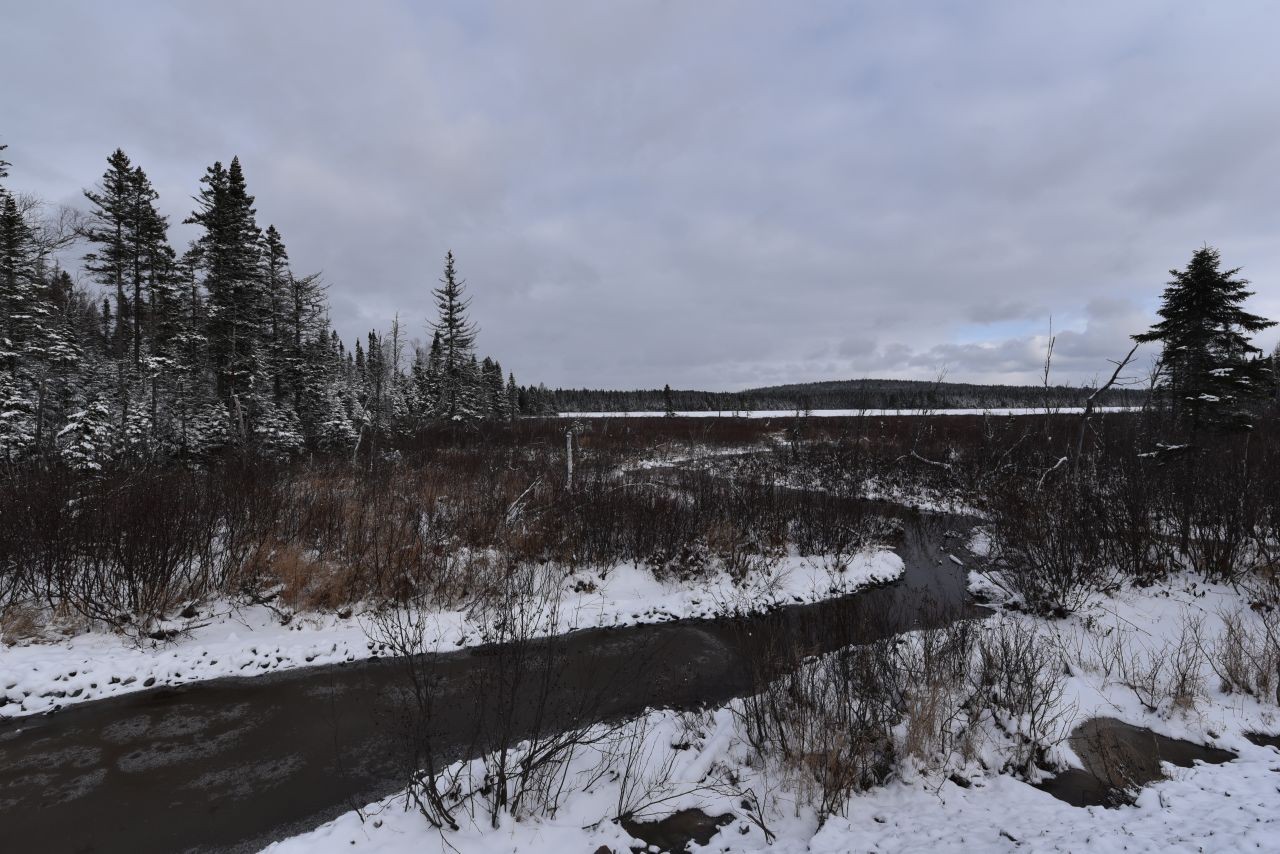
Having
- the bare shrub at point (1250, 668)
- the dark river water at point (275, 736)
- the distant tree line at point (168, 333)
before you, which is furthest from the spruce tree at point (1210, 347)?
the distant tree line at point (168, 333)

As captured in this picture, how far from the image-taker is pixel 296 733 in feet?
17.1

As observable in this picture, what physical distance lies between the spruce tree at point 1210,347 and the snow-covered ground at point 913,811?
60.3 ft

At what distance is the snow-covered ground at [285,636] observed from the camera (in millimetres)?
5637

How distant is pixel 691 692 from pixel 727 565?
4.15 meters

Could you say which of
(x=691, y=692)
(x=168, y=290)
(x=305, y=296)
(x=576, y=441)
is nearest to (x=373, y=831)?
(x=691, y=692)

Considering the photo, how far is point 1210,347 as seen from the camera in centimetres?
1825

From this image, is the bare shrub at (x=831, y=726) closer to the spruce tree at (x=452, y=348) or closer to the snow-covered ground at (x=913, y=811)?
the snow-covered ground at (x=913, y=811)

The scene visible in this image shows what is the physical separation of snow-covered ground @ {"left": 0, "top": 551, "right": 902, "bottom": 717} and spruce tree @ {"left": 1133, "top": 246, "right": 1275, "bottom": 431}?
16.9 metres

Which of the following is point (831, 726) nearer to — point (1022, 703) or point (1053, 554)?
point (1022, 703)

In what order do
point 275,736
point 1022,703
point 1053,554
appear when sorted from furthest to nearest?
point 1053,554
point 275,736
point 1022,703

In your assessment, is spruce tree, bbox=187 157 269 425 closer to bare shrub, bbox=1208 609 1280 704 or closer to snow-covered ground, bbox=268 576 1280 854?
snow-covered ground, bbox=268 576 1280 854

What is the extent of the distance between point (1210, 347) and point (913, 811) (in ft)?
82.3

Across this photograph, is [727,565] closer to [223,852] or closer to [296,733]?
[296,733]

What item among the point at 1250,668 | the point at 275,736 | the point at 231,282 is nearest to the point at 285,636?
the point at 275,736
